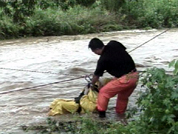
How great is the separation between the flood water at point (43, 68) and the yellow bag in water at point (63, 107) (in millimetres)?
208

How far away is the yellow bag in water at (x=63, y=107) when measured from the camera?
289 inches

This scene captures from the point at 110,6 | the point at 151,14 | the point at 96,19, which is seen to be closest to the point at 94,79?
the point at 96,19

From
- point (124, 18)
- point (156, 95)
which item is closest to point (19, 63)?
point (156, 95)

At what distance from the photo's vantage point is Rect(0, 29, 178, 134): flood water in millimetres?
8164

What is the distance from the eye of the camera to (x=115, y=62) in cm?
685

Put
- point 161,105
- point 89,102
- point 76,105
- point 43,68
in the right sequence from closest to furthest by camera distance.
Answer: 1. point 161,105
2. point 89,102
3. point 76,105
4. point 43,68

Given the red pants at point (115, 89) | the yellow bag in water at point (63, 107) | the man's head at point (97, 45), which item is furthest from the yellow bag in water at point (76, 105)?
the man's head at point (97, 45)

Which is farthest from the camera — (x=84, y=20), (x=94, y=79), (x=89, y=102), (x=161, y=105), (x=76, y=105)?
(x=84, y=20)

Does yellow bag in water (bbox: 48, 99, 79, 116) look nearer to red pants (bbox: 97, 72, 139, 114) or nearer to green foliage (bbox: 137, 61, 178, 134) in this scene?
red pants (bbox: 97, 72, 139, 114)

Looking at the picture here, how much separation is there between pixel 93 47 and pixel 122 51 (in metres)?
0.48

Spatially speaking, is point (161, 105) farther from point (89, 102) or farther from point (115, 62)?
point (89, 102)

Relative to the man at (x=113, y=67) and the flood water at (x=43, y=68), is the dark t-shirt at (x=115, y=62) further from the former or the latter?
the flood water at (x=43, y=68)

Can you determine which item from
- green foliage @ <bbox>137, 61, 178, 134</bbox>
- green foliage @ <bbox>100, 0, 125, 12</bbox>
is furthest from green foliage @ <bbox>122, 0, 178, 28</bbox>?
green foliage @ <bbox>137, 61, 178, 134</bbox>

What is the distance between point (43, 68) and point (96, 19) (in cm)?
1523
